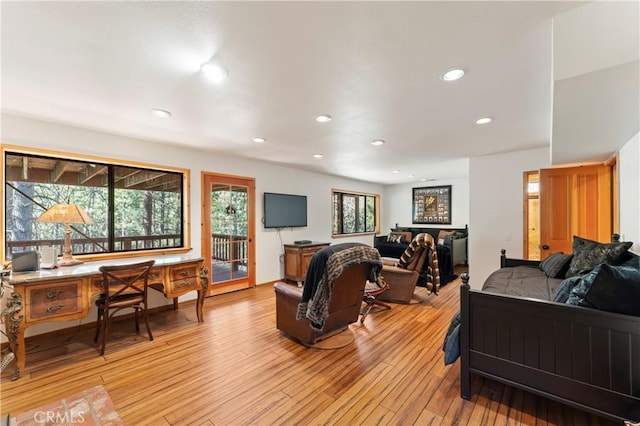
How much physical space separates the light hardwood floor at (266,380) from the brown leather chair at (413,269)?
79 cm

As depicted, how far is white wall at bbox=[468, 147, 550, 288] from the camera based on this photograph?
4406mm

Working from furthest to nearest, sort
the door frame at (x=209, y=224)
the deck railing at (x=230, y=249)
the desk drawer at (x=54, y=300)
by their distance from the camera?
the deck railing at (x=230, y=249) → the door frame at (x=209, y=224) → the desk drawer at (x=54, y=300)

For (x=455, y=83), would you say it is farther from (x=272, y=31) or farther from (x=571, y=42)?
(x=272, y=31)

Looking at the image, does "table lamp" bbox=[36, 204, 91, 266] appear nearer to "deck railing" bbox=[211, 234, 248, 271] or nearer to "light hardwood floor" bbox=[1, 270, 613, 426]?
"light hardwood floor" bbox=[1, 270, 613, 426]

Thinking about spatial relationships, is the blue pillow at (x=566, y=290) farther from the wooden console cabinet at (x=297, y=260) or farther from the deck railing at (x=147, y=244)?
the deck railing at (x=147, y=244)

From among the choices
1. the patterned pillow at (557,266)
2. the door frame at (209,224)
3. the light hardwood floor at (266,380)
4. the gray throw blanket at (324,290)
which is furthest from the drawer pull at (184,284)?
the patterned pillow at (557,266)

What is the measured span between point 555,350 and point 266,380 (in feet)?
6.81

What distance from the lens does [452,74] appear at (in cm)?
204

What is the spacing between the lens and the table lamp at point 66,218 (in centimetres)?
283

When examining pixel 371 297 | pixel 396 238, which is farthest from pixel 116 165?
pixel 396 238

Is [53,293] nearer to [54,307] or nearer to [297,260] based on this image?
[54,307]

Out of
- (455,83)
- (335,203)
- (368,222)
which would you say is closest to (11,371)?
(455,83)

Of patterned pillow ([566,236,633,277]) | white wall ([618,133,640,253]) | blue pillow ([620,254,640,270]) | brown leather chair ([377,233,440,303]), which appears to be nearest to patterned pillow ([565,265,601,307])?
blue pillow ([620,254,640,270])

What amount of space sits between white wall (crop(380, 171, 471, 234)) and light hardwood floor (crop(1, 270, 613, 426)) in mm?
5146
